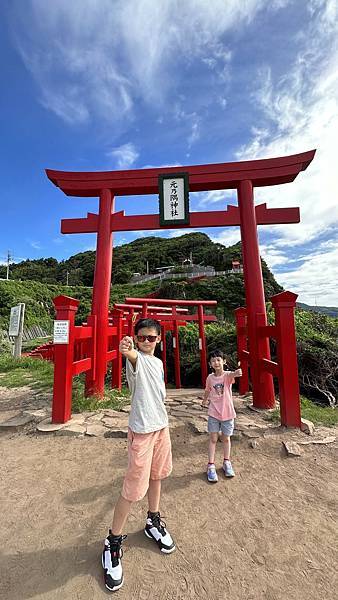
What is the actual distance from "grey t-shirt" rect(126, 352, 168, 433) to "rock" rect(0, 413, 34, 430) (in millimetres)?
2769

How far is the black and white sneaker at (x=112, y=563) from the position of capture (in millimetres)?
1533

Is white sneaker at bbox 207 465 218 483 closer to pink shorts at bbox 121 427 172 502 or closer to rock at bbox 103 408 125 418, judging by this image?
pink shorts at bbox 121 427 172 502

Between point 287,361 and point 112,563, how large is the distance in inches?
108

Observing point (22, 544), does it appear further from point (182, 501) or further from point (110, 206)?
point (110, 206)

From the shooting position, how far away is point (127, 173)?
5.25 meters

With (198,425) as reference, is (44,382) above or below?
above

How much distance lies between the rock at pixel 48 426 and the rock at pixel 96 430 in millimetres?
348

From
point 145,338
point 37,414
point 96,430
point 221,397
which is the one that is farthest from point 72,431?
point 145,338

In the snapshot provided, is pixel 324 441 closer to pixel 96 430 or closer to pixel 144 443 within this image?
pixel 144 443

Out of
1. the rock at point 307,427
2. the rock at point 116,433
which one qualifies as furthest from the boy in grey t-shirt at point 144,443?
the rock at point 307,427

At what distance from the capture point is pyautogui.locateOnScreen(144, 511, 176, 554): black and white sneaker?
179 cm

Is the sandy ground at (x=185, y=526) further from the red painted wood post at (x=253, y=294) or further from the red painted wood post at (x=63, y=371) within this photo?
the red painted wood post at (x=253, y=294)

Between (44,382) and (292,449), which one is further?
(44,382)

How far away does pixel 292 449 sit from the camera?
3088 millimetres
